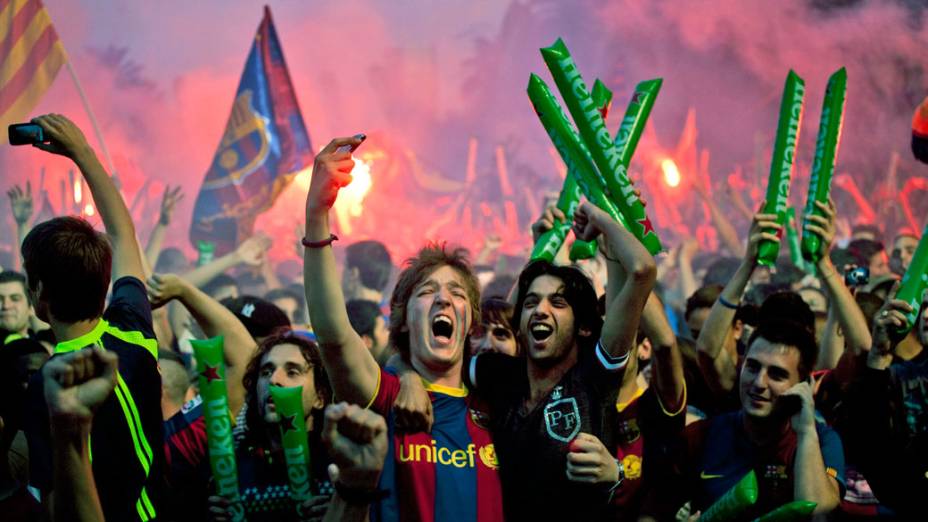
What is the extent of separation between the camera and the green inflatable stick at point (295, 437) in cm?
286

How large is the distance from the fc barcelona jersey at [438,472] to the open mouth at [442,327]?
0.76 ft

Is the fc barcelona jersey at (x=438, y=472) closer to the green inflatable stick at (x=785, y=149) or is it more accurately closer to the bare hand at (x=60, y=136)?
the bare hand at (x=60, y=136)

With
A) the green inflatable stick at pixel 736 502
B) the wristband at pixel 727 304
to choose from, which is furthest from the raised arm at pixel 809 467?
the wristband at pixel 727 304

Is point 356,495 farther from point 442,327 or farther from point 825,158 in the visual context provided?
point 825,158

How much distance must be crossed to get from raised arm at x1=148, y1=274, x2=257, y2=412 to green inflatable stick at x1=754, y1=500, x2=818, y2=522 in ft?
6.18

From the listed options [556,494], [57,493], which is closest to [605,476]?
[556,494]

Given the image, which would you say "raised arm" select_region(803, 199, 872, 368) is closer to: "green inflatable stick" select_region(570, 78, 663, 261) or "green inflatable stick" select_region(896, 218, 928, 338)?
"green inflatable stick" select_region(896, 218, 928, 338)

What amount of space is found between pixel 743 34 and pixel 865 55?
14.1 ft

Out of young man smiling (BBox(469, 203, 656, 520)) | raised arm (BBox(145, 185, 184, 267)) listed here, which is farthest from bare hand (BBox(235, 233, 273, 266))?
young man smiling (BBox(469, 203, 656, 520))

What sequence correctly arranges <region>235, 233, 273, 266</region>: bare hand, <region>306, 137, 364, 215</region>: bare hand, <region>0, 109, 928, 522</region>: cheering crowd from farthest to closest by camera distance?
<region>235, 233, 273, 266</region>: bare hand
<region>306, 137, 364, 215</region>: bare hand
<region>0, 109, 928, 522</region>: cheering crowd

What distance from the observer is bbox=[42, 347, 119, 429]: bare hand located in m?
2.07

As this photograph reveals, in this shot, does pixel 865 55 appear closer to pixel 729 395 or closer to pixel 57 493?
pixel 729 395

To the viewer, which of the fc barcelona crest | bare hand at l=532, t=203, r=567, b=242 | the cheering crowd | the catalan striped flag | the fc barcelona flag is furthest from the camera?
the fc barcelona flag

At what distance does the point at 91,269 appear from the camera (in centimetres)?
263
